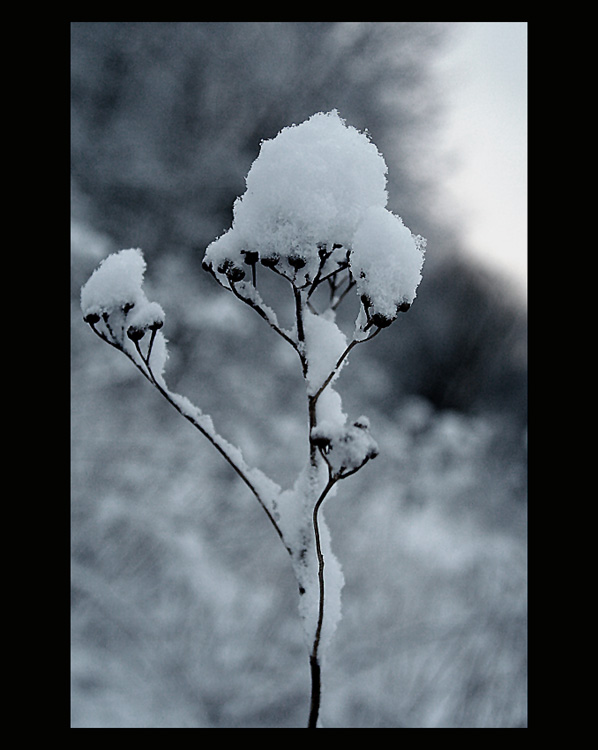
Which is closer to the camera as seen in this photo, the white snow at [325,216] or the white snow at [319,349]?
the white snow at [325,216]

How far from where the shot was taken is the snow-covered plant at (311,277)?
0.44 metres

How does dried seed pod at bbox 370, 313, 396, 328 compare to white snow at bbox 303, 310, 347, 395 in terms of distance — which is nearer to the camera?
dried seed pod at bbox 370, 313, 396, 328

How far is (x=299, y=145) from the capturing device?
0.47m

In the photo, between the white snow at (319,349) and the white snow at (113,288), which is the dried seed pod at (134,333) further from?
the white snow at (319,349)

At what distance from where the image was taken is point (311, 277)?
498 millimetres

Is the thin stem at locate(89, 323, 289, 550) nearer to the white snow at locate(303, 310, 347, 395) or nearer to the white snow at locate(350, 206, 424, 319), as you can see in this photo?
the white snow at locate(303, 310, 347, 395)

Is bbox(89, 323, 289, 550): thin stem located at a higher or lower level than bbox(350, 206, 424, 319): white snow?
lower

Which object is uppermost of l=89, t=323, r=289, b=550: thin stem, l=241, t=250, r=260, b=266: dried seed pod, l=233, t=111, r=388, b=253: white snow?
l=233, t=111, r=388, b=253: white snow

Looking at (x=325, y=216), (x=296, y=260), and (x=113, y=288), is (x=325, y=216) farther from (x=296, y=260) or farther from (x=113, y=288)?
(x=113, y=288)

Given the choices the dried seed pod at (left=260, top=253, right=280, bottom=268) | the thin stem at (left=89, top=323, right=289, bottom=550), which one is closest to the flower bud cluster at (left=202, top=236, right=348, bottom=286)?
the dried seed pod at (left=260, top=253, right=280, bottom=268)

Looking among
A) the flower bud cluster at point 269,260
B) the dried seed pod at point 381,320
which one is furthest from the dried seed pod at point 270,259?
the dried seed pod at point 381,320

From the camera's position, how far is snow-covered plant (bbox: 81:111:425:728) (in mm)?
438

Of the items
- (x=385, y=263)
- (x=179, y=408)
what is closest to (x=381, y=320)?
(x=385, y=263)

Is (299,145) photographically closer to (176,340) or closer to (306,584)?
(306,584)
